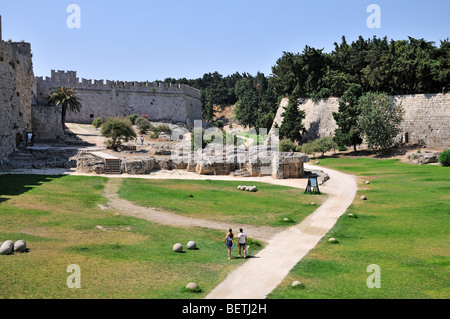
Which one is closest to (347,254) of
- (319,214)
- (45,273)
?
(319,214)

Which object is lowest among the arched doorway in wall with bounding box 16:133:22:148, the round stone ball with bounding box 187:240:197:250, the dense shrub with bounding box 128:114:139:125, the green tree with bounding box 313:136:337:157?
the round stone ball with bounding box 187:240:197:250

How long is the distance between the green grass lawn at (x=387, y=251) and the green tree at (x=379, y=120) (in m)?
19.7

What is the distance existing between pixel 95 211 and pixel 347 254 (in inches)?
442

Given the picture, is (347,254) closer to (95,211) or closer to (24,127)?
(95,211)

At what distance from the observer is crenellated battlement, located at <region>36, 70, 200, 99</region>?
60.7 m

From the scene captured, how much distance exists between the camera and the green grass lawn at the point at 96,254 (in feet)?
35.4

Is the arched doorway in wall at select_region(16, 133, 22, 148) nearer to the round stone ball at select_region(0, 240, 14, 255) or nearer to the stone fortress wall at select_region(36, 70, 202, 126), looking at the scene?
the stone fortress wall at select_region(36, 70, 202, 126)

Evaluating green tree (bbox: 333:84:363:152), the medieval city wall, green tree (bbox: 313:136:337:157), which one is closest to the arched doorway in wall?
the medieval city wall

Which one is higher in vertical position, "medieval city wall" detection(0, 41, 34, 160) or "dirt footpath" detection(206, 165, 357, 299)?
"medieval city wall" detection(0, 41, 34, 160)

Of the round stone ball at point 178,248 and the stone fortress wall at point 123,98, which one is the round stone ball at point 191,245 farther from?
the stone fortress wall at point 123,98

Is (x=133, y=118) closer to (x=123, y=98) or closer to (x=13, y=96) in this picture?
(x=123, y=98)

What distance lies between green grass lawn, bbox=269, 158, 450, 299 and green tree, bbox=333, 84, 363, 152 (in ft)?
72.4

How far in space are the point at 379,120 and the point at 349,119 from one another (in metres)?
4.57

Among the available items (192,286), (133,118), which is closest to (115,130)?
(133,118)
